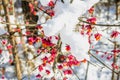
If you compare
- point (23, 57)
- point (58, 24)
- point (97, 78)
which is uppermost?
point (58, 24)

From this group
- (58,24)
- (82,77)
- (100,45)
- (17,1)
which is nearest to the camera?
(58,24)

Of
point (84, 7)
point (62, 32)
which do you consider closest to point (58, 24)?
point (62, 32)

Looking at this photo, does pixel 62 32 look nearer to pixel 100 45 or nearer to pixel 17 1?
pixel 100 45

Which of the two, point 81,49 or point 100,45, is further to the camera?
point 100,45

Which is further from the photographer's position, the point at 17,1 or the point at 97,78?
the point at 17,1

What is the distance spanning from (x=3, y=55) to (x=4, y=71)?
1.40 feet

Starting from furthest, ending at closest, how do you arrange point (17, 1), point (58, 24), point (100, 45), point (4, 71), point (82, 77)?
point (17, 1) → point (100, 45) → point (4, 71) → point (82, 77) → point (58, 24)

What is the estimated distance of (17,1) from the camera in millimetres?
9258

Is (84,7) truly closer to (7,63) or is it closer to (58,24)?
(58,24)

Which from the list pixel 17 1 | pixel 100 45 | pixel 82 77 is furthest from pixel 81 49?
pixel 17 1

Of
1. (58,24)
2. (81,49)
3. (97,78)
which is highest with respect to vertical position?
(58,24)

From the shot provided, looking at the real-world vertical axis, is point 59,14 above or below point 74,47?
above

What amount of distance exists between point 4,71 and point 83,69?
2033mm

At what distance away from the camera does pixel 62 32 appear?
1.27 meters
